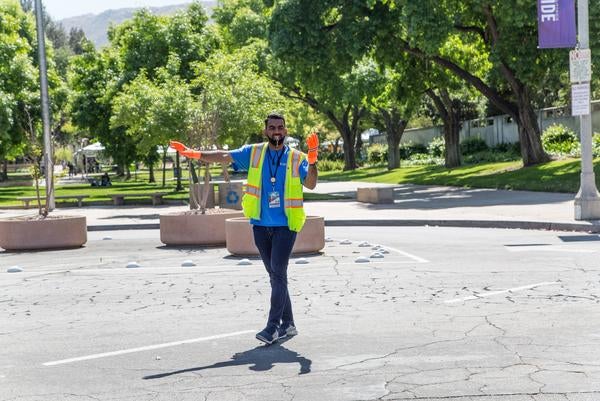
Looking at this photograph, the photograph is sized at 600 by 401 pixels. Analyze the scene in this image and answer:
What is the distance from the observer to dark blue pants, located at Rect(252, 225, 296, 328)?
7.65 metres

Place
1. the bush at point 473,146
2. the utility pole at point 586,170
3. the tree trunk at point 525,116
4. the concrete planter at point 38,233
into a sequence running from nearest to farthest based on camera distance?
the concrete planter at point 38,233, the utility pole at point 586,170, the tree trunk at point 525,116, the bush at point 473,146

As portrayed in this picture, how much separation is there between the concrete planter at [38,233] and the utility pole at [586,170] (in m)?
9.24

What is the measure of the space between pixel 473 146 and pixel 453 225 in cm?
3595

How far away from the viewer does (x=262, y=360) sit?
6980mm

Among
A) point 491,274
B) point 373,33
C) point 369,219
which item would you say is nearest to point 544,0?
point 369,219

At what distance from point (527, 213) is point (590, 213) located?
2.82m

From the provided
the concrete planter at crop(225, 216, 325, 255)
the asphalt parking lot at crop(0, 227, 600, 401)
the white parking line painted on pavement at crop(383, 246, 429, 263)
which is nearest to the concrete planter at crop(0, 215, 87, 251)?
the asphalt parking lot at crop(0, 227, 600, 401)

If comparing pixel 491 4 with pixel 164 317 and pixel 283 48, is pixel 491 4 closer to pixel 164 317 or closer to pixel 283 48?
pixel 283 48

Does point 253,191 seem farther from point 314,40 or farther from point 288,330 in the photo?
point 314,40

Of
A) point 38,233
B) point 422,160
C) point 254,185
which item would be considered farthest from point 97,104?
point 254,185

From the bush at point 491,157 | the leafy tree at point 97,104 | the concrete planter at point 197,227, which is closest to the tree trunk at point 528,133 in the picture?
the bush at point 491,157

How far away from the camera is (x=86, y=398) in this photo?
5953 mm

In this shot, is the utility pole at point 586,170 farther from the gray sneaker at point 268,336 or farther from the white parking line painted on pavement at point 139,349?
the gray sneaker at point 268,336

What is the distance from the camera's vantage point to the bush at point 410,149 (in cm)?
6488
